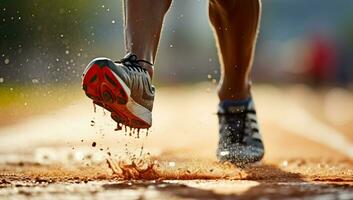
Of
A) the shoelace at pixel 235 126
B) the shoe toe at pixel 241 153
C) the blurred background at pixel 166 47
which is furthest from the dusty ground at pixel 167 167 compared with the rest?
the blurred background at pixel 166 47

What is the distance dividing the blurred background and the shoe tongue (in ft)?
1.72

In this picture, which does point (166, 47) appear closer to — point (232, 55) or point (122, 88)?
point (232, 55)

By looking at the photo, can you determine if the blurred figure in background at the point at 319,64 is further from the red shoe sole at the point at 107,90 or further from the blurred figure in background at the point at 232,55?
the red shoe sole at the point at 107,90

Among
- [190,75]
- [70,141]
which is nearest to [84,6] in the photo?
[190,75]

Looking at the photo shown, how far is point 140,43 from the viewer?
466 centimetres

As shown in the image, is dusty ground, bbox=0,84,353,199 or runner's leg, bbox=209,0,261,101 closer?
dusty ground, bbox=0,84,353,199

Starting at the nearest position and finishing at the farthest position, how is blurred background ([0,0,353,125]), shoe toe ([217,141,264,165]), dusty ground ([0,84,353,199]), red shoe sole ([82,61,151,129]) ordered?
dusty ground ([0,84,353,199]), red shoe sole ([82,61,151,129]), shoe toe ([217,141,264,165]), blurred background ([0,0,353,125])

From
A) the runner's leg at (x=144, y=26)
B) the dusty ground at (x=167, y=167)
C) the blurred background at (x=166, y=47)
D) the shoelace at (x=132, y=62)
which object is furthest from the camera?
the blurred background at (x=166, y=47)

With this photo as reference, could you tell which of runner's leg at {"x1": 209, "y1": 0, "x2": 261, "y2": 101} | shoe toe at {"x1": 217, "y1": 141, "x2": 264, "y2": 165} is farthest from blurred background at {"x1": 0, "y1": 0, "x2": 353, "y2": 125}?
shoe toe at {"x1": 217, "y1": 141, "x2": 264, "y2": 165}

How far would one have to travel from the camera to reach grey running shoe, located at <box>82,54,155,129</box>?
168 inches

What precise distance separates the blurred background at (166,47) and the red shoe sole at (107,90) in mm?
1318

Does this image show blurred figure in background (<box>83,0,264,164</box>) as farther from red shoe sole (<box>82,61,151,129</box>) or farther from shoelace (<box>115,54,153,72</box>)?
red shoe sole (<box>82,61,151,129</box>)

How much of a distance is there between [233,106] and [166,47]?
66280 millimetres

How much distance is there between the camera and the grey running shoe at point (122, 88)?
4.27 meters
